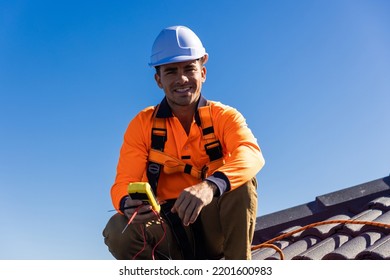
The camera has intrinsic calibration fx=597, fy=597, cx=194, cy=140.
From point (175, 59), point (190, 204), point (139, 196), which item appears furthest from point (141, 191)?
point (175, 59)

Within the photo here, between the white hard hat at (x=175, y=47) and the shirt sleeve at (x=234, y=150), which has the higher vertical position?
the white hard hat at (x=175, y=47)

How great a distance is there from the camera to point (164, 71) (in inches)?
168

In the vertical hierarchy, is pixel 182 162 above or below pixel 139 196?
above

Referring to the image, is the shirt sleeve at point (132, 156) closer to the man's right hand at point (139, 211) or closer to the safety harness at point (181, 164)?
the safety harness at point (181, 164)

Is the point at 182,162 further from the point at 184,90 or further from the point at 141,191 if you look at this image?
the point at 141,191

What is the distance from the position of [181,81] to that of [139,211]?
1.02 metres

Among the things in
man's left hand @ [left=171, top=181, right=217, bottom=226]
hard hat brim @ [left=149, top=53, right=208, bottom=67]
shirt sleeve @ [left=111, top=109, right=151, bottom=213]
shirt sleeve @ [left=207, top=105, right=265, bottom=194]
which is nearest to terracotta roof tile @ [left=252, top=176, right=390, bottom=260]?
shirt sleeve @ [left=207, top=105, right=265, bottom=194]

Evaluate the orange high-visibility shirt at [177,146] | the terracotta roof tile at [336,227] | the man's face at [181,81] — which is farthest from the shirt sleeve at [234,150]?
the terracotta roof tile at [336,227]

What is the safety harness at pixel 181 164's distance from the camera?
4127 millimetres

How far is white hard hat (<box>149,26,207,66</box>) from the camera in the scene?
4.25 m

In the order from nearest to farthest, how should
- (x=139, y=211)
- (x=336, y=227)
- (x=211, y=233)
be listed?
1. (x=139, y=211)
2. (x=211, y=233)
3. (x=336, y=227)

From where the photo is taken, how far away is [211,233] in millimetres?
4094

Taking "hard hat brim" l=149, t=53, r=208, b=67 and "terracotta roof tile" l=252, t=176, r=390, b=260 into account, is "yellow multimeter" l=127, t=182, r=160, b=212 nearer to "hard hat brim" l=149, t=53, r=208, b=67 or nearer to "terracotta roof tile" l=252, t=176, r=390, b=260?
"hard hat brim" l=149, t=53, r=208, b=67
